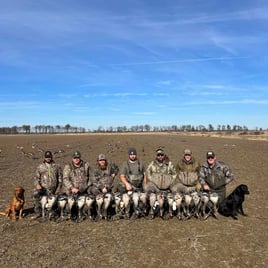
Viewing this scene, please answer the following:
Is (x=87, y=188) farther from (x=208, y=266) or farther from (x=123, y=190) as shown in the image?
(x=208, y=266)

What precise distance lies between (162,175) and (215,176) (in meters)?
1.35

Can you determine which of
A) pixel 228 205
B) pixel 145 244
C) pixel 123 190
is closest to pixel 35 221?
pixel 123 190

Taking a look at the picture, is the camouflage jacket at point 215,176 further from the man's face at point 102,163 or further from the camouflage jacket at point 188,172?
the man's face at point 102,163

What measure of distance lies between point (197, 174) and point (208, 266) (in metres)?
3.70

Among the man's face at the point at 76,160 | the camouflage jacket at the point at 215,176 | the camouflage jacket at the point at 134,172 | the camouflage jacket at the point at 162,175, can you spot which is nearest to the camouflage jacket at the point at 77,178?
the man's face at the point at 76,160

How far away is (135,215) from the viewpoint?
914 cm

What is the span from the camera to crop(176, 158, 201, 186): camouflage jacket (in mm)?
9609

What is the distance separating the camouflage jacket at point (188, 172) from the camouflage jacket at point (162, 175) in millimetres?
167

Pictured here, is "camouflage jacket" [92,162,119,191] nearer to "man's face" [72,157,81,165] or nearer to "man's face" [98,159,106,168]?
"man's face" [98,159,106,168]

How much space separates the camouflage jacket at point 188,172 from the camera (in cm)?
961

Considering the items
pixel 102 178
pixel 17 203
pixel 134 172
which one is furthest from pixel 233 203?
pixel 17 203

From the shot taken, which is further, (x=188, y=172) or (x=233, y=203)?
(x=188, y=172)

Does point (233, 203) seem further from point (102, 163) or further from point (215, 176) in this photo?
point (102, 163)

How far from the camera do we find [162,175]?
31.6ft
